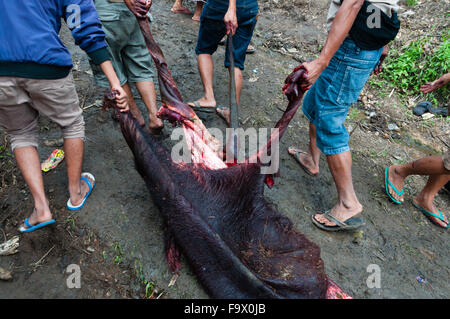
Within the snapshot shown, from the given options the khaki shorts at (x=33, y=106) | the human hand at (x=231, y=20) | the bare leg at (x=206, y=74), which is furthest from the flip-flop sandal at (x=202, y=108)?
the khaki shorts at (x=33, y=106)

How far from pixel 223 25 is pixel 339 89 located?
5.40ft

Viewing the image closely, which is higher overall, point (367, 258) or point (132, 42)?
point (132, 42)

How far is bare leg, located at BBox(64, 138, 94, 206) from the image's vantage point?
94.7 inches

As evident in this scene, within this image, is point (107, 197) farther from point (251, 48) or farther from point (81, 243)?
point (251, 48)

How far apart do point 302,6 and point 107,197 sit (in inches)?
221

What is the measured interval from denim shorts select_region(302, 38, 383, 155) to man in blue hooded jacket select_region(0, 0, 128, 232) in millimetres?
1633

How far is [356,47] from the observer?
2.29 metres

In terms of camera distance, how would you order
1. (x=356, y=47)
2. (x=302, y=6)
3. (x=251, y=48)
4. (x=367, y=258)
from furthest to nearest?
(x=302, y=6), (x=251, y=48), (x=367, y=258), (x=356, y=47)

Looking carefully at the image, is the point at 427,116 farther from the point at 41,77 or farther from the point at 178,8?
the point at 178,8

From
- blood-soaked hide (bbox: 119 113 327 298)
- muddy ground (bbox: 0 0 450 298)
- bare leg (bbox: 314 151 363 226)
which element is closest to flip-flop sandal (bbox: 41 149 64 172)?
muddy ground (bbox: 0 0 450 298)

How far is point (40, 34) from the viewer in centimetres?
192

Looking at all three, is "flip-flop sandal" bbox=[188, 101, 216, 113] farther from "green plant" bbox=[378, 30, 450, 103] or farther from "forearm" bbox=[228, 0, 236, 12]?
"green plant" bbox=[378, 30, 450, 103]

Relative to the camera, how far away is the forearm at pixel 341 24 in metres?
2.04
